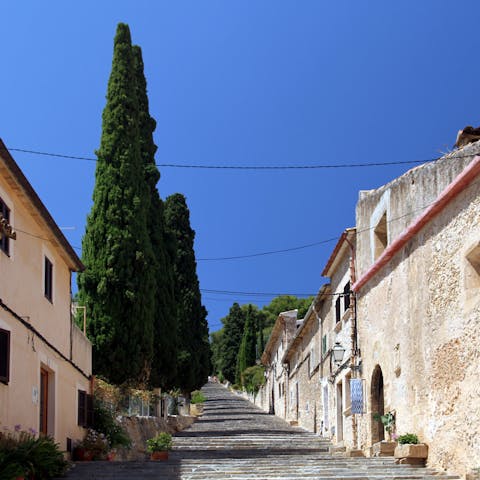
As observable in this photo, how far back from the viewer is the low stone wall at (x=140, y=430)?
847 inches

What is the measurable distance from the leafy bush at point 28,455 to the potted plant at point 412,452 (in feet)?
19.8

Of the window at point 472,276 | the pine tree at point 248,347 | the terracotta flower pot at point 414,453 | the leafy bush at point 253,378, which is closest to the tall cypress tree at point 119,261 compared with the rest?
the terracotta flower pot at point 414,453

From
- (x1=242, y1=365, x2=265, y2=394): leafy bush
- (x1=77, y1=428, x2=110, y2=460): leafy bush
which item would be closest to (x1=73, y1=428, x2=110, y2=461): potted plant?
(x1=77, y1=428, x2=110, y2=460): leafy bush

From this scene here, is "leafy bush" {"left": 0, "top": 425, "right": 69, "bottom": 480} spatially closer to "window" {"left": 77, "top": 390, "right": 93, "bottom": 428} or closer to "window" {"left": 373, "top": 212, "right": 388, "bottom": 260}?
"window" {"left": 77, "top": 390, "right": 93, "bottom": 428}

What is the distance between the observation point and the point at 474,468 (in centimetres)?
1268

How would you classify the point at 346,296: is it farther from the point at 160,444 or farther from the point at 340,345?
the point at 160,444

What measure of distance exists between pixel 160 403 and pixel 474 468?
721 inches

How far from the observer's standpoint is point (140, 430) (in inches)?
970

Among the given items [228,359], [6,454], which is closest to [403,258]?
[6,454]

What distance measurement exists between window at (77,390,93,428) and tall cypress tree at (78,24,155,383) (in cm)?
342

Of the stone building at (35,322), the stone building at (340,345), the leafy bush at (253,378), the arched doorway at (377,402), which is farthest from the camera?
the leafy bush at (253,378)

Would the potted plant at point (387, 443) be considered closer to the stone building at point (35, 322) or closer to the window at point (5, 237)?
A: the stone building at point (35, 322)

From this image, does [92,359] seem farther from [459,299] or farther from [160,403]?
[459,299]

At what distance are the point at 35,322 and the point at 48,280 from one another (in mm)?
1735
